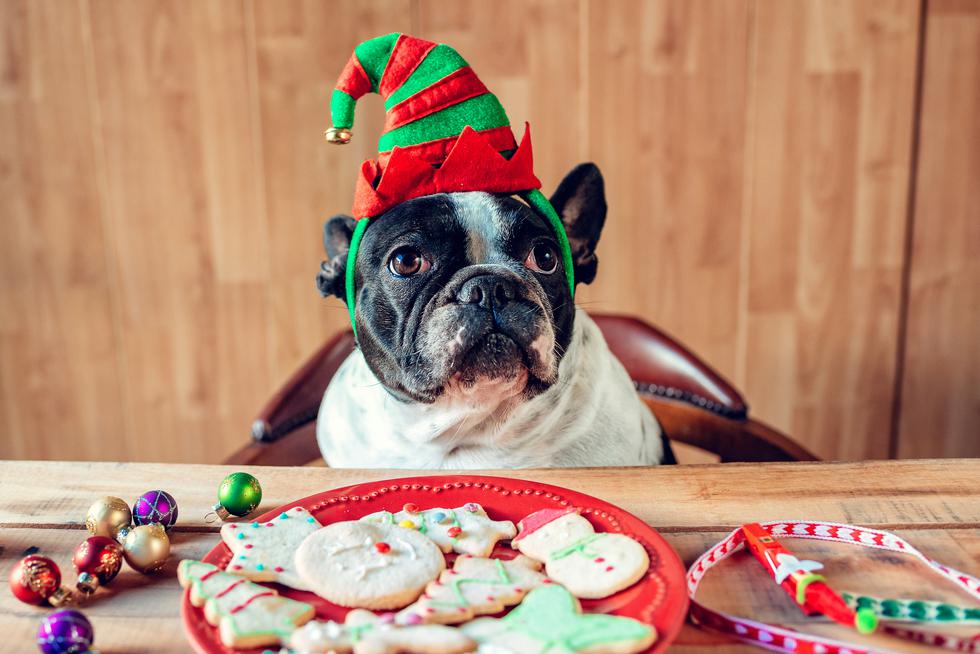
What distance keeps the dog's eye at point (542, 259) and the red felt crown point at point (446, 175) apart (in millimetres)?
80

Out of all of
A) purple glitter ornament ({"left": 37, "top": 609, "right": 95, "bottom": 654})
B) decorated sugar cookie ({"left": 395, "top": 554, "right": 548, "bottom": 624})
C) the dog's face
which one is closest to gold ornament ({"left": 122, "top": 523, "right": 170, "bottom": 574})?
purple glitter ornament ({"left": 37, "top": 609, "right": 95, "bottom": 654})

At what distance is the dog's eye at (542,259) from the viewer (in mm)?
1086

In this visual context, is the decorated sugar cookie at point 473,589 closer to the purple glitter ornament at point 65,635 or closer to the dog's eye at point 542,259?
the purple glitter ornament at point 65,635

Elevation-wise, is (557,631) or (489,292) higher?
(489,292)

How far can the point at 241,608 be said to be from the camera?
0.62 meters

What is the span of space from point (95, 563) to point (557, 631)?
1.29ft

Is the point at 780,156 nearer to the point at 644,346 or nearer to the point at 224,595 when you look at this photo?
the point at 644,346

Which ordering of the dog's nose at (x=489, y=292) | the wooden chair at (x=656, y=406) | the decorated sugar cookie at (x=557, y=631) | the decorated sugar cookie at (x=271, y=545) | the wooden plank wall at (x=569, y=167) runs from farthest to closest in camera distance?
the wooden plank wall at (x=569, y=167)
the wooden chair at (x=656, y=406)
the dog's nose at (x=489, y=292)
the decorated sugar cookie at (x=271, y=545)
the decorated sugar cookie at (x=557, y=631)

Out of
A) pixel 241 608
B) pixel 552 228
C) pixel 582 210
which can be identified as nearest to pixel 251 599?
pixel 241 608

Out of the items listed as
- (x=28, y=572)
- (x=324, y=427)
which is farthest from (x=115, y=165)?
(x=28, y=572)

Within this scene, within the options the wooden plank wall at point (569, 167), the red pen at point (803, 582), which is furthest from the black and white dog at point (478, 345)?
the wooden plank wall at point (569, 167)

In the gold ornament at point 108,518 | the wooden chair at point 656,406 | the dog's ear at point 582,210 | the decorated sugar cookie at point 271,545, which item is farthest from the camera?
the wooden chair at point 656,406

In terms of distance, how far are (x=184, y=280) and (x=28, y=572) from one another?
1.77m

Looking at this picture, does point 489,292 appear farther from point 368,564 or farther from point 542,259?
point 368,564
